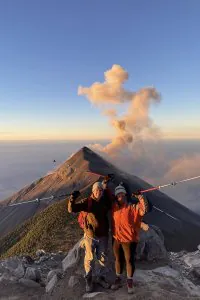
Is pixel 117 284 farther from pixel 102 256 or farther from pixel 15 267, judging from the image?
pixel 15 267

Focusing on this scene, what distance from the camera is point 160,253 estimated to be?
19797 mm

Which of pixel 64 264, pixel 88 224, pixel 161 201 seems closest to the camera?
pixel 88 224

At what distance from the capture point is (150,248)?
19.4 meters

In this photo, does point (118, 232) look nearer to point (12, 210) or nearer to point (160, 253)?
point (160, 253)

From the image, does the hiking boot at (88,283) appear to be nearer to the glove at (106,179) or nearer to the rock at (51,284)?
the rock at (51,284)

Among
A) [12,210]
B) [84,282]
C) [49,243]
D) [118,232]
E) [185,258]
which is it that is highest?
[118,232]

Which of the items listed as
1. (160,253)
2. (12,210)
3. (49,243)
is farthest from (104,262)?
(12,210)

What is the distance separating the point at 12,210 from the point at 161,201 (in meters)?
46.9

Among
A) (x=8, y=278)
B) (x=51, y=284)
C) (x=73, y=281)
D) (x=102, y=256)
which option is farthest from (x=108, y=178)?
(x=8, y=278)

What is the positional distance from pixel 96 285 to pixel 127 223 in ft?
9.66

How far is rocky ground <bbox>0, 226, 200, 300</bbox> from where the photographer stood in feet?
43.7

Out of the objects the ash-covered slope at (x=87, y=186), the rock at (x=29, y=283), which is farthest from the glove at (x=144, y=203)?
the ash-covered slope at (x=87, y=186)

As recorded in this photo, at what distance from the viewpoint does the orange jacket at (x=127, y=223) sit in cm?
1325

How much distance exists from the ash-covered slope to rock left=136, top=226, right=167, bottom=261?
165ft
